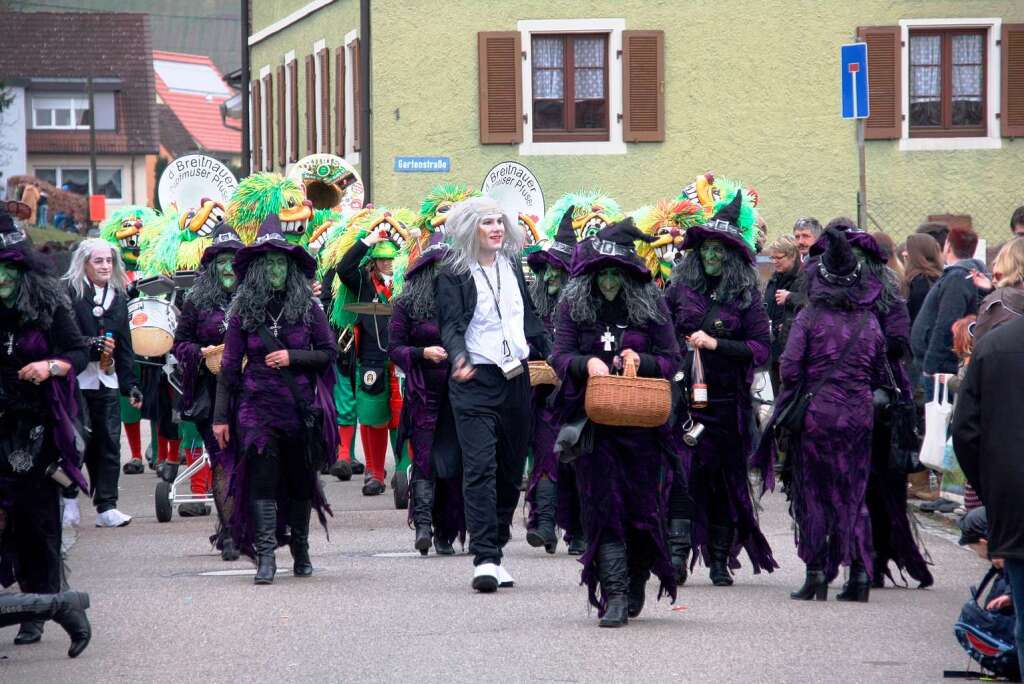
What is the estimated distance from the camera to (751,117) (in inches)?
1152

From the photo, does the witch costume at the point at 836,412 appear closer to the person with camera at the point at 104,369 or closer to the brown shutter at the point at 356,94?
the person with camera at the point at 104,369

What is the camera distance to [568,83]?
29156mm

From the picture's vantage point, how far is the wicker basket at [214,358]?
42.1 feet

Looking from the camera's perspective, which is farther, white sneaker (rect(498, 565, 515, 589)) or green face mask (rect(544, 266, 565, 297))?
green face mask (rect(544, 266, 565, 297))

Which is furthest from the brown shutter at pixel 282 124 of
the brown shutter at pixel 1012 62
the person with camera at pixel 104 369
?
the person with camera at pixel 104 369

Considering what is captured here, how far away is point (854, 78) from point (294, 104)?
21009 millimetres

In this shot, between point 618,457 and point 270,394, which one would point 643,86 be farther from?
point 618,457

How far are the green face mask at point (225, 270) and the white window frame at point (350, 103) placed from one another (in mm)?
18206

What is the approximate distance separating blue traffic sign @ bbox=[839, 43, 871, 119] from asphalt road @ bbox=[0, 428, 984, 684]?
17.4 ft

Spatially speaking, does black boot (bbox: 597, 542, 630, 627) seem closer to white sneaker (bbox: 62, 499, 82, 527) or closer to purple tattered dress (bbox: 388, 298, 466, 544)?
purple tattered dress (bbox: 388, 298, 466, 544)

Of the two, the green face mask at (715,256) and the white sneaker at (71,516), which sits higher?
the green face mask at (715,256)

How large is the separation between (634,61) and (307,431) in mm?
18255

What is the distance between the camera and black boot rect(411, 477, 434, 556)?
40.7 ft

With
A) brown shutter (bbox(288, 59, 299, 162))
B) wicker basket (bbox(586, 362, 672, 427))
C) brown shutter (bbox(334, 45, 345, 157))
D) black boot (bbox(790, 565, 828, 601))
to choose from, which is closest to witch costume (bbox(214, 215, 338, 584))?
wicker basket (bbox(586, 362, 672, 427))
